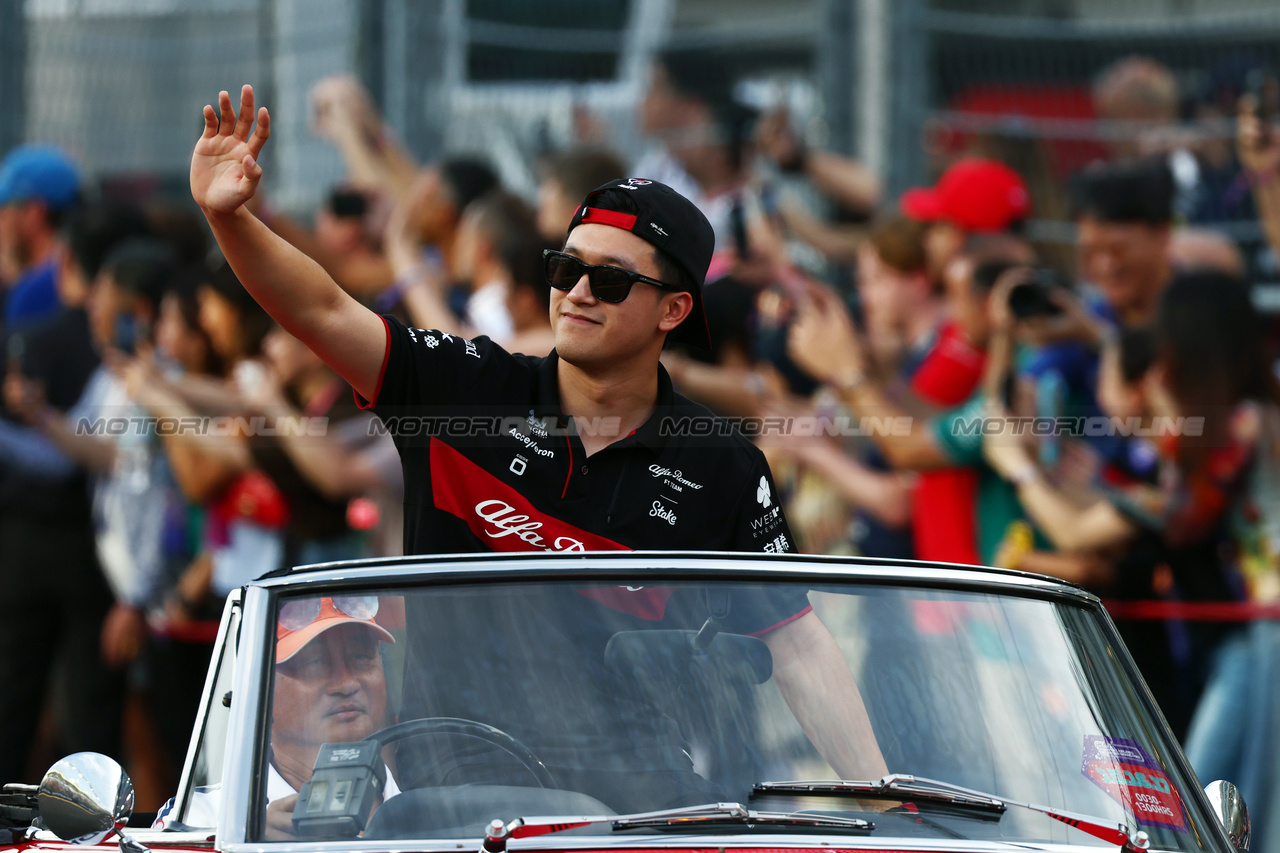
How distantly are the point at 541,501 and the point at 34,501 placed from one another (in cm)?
472

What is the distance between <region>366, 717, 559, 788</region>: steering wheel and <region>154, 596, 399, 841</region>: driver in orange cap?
3cm

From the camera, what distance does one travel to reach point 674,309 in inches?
148

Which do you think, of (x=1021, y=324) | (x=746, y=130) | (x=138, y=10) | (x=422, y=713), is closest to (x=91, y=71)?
(x=138, y=10)

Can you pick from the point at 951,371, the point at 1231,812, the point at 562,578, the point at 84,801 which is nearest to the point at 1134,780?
the point at 1231,812

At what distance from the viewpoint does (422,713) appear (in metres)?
2.64

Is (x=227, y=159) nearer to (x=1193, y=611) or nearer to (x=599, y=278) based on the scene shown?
(x=599, y=278)

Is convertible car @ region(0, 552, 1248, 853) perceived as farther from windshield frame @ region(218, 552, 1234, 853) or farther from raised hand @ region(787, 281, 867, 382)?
raised hand @ region(787, 281, 867, 382)

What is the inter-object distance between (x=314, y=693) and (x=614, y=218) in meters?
1.36

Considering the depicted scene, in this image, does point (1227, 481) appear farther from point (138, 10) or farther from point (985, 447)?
point (138, 10)

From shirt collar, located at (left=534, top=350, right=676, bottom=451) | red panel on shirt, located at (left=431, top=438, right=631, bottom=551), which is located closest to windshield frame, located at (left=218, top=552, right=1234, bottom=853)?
red panel on shirt, located at (left=431, top=438, right=631, bottom=551)

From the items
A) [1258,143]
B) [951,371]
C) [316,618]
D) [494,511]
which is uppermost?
[1258,143]

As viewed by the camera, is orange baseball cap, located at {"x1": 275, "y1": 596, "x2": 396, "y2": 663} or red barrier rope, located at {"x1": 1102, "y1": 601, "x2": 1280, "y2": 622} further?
red barrier rope, located at {"x1": 1102, "y1": 601, "x2": 1280, "y2": 622}

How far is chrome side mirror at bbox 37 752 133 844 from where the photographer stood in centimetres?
261

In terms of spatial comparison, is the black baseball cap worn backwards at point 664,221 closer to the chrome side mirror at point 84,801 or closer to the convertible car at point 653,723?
the convertible car at point 653,723
